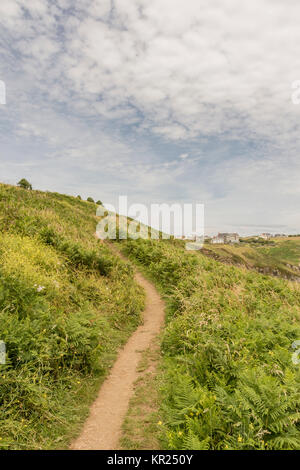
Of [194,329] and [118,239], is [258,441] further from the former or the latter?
[118,239]

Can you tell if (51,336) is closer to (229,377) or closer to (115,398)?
(115,398)

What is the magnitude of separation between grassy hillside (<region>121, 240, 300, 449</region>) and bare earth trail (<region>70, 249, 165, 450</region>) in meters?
0.78

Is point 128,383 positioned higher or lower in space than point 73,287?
lower

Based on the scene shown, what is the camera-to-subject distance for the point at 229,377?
507cm

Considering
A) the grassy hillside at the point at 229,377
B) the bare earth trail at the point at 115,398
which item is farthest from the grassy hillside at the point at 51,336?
the grassy hillside at the point at 229,377

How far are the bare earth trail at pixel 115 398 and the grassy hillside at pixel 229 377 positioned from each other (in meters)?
0.78

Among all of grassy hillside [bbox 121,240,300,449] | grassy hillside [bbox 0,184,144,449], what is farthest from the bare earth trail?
grassy hillside [bbox 121,240,300,449]

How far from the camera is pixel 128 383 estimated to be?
20.2 ft

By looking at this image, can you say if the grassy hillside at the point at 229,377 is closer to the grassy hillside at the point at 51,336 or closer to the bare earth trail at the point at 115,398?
the bare earth trail at the point at 115,398

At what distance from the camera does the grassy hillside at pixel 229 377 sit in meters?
3.73

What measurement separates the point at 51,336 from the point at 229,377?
379 cm

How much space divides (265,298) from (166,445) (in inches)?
319

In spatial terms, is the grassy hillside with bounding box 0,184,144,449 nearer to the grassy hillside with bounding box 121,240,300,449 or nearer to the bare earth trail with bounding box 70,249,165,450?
the bare earth trail with bounding box 70,249,165,450
